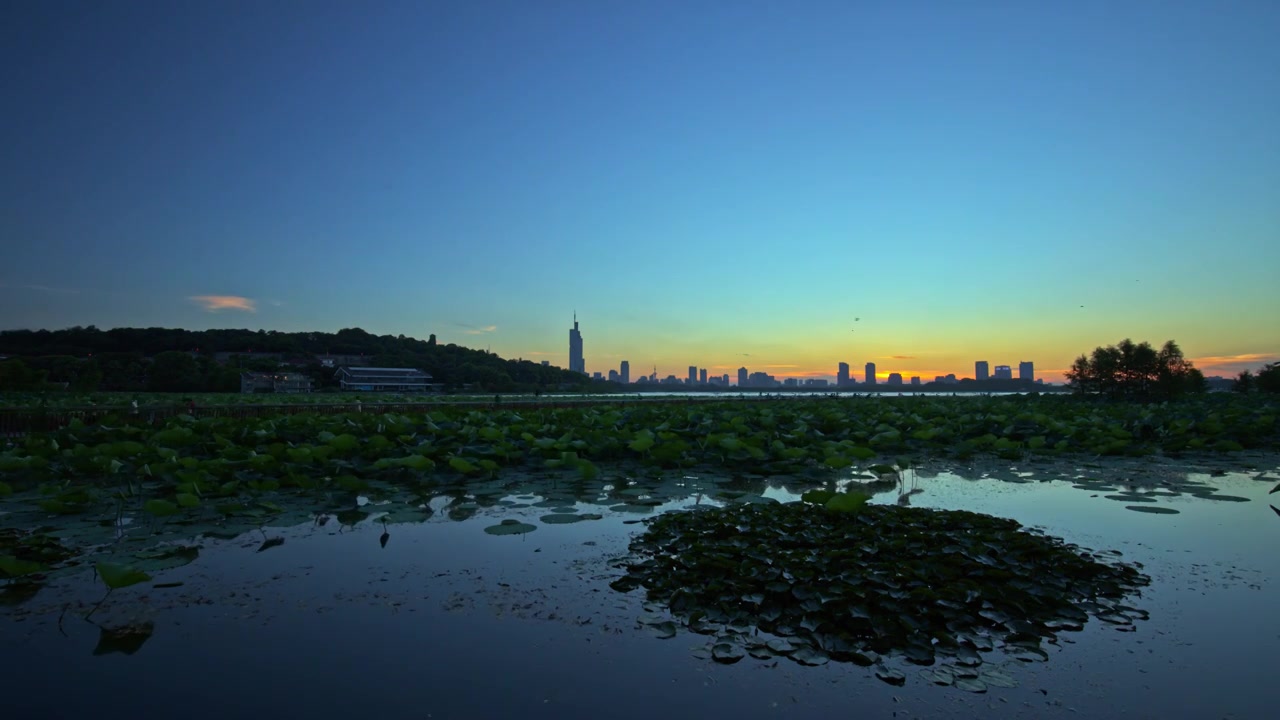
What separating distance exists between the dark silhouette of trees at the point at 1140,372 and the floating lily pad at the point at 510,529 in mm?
26075

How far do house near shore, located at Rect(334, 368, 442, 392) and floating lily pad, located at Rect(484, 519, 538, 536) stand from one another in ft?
269

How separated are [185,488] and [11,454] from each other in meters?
3.26

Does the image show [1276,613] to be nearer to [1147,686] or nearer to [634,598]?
[1147,686]

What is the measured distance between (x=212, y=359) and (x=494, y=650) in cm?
8832

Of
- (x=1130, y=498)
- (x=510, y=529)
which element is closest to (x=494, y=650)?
(x=510, y=529)

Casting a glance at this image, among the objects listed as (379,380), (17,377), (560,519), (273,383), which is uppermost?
(379,380)

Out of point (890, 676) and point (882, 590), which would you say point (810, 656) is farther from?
point (882, 590)

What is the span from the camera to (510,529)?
4141 mm

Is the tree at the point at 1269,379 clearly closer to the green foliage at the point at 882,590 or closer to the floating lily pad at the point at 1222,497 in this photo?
the floating lily pad at the point at 1222,497

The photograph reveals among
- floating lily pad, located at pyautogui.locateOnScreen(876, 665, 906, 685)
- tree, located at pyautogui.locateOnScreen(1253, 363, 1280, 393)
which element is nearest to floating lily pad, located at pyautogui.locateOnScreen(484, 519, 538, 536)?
floating lily pad, located at pyautogui.locateOnScreen(876, 665, 906, 685)

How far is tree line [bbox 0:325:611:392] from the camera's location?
63.0 m

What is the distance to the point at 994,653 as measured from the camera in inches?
89.6

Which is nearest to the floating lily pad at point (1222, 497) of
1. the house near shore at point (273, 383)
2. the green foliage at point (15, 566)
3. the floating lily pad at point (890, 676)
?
the floating lily pad at point (890, 676)

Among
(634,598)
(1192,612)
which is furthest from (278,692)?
(1192,612)
